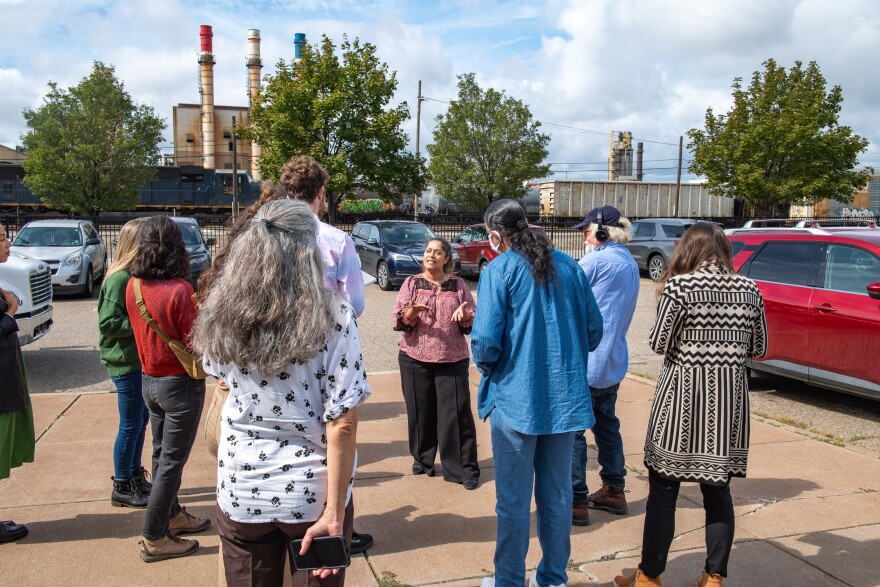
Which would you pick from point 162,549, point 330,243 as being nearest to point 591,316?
point 330,243

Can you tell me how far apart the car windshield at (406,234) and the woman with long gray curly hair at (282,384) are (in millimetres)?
15217

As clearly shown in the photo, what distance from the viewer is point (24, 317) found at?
807 centimetres

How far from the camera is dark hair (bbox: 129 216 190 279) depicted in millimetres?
3600

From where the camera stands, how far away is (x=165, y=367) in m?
3.63

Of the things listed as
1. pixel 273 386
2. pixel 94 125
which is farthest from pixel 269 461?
pixel 94 125

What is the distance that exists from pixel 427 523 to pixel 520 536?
1250 millimetres

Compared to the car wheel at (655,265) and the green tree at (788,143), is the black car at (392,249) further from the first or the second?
the green tree at (788,143)

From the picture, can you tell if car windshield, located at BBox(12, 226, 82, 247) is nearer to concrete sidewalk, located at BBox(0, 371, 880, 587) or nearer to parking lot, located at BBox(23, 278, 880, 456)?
parking lot, located at BBox(23, 278, 880, 456)

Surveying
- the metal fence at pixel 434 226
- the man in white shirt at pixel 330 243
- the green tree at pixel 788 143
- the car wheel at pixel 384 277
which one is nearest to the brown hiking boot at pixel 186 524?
the man in white shirt at pixel 330 243

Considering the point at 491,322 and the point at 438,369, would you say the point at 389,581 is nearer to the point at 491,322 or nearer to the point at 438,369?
the point at 491,322

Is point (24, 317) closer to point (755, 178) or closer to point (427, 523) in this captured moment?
point (427, 523)

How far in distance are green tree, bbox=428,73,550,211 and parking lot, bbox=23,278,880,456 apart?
833 inches

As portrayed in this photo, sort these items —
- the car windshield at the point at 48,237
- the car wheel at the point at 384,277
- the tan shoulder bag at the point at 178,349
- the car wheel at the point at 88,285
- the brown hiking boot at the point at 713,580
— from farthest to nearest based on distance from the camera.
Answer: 1. the car wheel at the point at 384,277
2. the car windshield at the point at 48,237
3. the car wheel at the point at 88,285
4. the tan shoulder bag at the point at 178,349
5. the brown hiking boot at the point at 713,580

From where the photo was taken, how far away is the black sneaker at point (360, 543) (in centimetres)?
381
